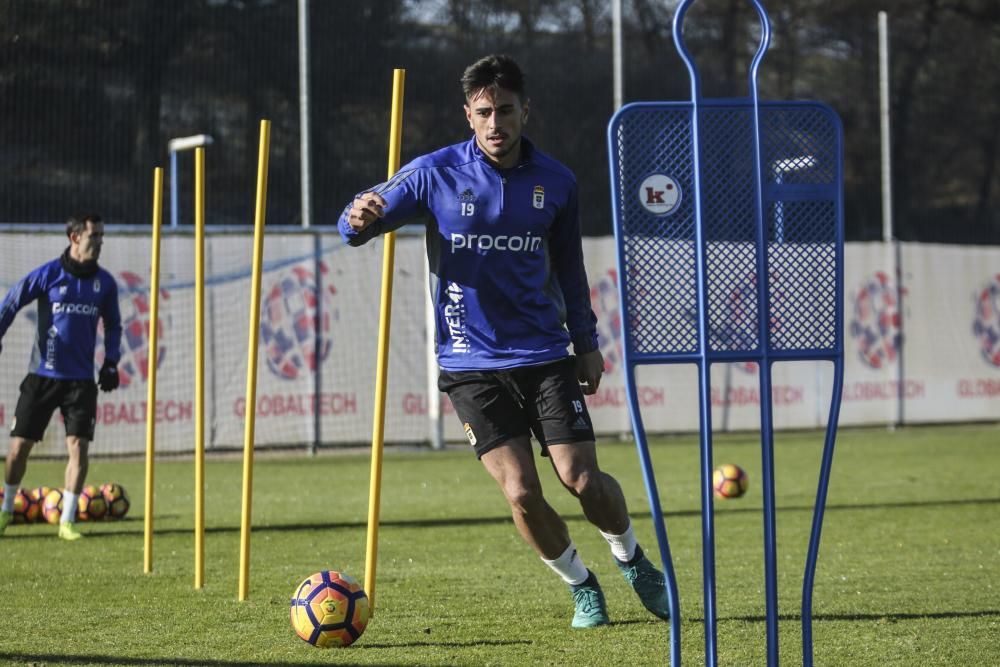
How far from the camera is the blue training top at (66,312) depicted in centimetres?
1088

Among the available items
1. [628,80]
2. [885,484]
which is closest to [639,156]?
[885,484]

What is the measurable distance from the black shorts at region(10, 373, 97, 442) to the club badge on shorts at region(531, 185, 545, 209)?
19.1ft

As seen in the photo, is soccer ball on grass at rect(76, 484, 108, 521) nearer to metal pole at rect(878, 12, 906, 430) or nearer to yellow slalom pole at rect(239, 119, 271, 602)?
yellow slalom pole at rect(239, 119, 271, 602)

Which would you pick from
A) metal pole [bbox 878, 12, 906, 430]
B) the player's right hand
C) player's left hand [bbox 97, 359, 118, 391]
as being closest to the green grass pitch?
player's left hand [bbox 97, 359, 118, 391]

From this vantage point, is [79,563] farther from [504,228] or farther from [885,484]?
[885,484]

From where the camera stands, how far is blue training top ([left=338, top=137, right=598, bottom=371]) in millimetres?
5965

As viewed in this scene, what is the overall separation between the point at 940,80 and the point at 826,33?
2115 millimetres

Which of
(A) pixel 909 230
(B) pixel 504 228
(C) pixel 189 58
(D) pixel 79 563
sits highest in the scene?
(C) pixel 189 58

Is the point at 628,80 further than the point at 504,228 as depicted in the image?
Yes

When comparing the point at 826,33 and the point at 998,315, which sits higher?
the point at 826,33

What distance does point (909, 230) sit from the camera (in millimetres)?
22625

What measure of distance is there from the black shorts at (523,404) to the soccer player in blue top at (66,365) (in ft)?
17.8

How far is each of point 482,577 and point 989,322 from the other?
654 inches

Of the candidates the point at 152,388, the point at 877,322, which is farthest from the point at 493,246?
the point at 877,322
